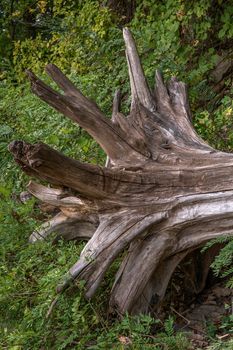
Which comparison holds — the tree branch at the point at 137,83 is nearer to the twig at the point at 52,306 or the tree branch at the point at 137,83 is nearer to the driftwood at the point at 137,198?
the driftwood at the point at 137,198

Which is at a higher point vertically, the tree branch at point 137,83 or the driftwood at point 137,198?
the tree branch at point 137,83

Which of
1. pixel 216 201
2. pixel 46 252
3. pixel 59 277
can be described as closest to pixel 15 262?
pixel 46 252

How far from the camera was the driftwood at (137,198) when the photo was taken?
4184 mm

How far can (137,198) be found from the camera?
4379 mm

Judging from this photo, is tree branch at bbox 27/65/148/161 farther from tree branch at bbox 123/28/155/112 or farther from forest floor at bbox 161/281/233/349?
forest floor at bbox 161/281/233/349

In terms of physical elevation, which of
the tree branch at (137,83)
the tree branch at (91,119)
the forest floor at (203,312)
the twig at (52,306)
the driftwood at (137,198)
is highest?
the tree branch at (137,83)

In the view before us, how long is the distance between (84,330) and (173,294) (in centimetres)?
98

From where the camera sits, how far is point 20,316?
438 centimetres

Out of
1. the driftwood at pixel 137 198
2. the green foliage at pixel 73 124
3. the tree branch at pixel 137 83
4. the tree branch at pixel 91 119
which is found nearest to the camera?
the green foliage at pixel 73 124

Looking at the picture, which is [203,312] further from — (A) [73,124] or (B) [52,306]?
(A) [73,124]

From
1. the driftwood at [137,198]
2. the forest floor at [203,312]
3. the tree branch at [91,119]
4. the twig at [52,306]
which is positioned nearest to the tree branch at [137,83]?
the driftwood at [137,198]

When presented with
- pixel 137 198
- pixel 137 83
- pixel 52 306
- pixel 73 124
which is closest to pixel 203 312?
pixel 137 198

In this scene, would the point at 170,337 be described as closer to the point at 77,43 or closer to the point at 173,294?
the point at 173,294

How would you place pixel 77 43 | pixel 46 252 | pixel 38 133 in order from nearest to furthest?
pixel 46 252, pixel 38 133, pixel 77 43
